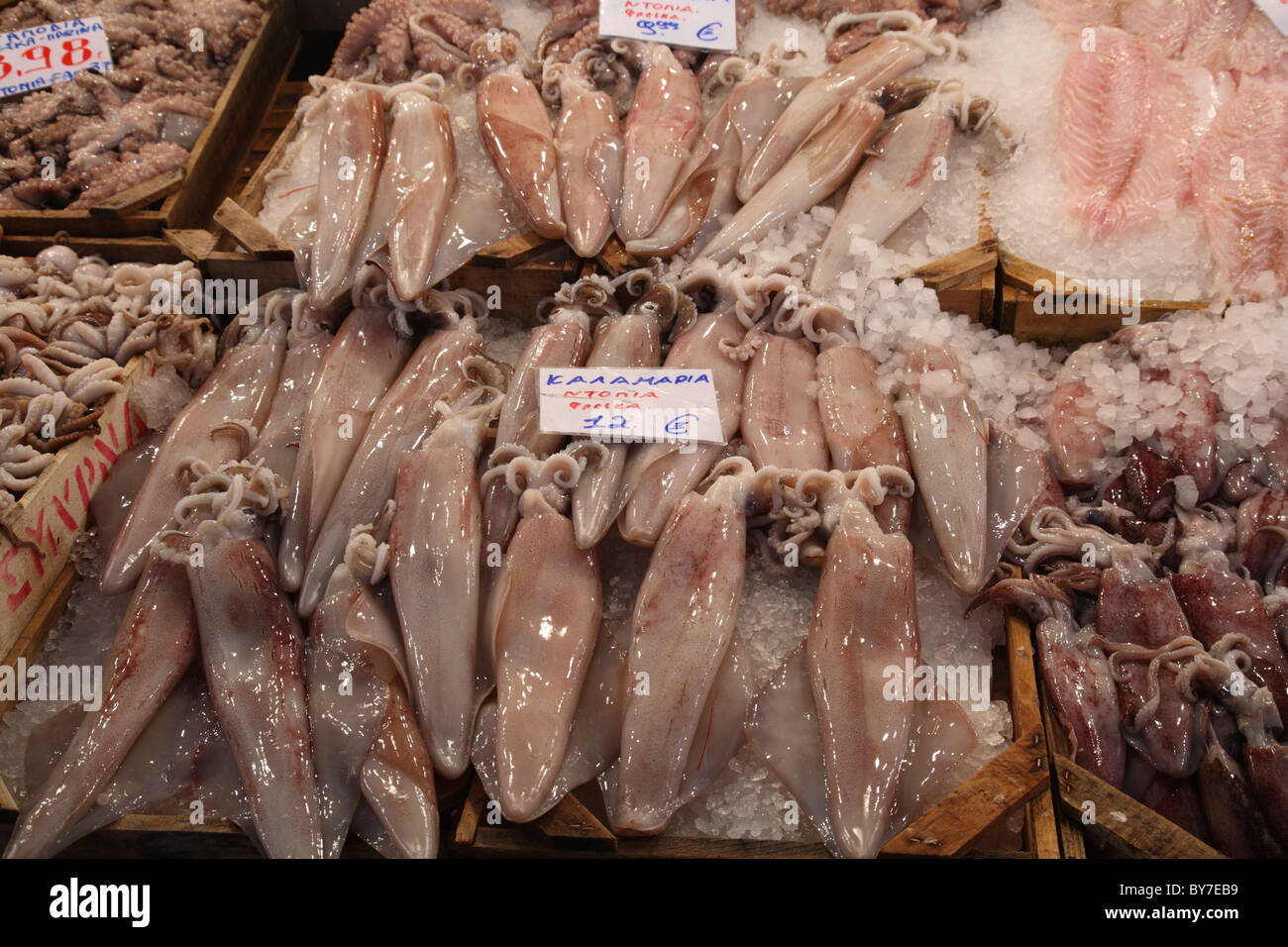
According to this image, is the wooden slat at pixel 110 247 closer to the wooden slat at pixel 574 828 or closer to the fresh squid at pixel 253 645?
the fresh squid at pixel 253 645

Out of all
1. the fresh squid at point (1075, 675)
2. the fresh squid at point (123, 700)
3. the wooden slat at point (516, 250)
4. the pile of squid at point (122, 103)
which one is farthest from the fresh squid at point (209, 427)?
the fresh squid at point (1075, 675)

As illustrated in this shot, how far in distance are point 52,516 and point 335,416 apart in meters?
0.83

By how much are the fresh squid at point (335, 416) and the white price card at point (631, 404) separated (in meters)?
0.56

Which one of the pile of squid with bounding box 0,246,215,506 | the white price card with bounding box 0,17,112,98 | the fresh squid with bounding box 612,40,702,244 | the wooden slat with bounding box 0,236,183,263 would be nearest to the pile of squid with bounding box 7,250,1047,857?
the pile of squid with bounding box 0,246,215,506

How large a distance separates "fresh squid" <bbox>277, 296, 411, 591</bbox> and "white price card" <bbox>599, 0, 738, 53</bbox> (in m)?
1.65

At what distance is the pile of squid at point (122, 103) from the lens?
3.75 meters

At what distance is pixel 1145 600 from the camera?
7.63ft

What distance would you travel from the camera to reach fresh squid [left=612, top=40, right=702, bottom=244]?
3.16 m

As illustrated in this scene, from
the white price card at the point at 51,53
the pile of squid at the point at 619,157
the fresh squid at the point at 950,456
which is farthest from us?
the white price card at the point at 51,53

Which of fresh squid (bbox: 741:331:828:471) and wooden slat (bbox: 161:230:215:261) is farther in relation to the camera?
wooden slat (bbox: 161:230:215:261)

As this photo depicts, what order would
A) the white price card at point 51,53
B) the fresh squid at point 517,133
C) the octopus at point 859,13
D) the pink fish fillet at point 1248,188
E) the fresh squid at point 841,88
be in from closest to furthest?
the pink fish fillet at point 1248,188 < the fresh squid at point 517,133 < the fresh squid at point 841,88 < the octopus at point 859,13 < the white price card at point 51,53

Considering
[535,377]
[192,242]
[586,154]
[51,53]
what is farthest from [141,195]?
[535,377]

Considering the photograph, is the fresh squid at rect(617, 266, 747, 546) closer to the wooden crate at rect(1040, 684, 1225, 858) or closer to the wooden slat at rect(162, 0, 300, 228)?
the wooden crate at rect(1040, 684, 1225, 858)

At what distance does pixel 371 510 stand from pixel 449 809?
82 cm
